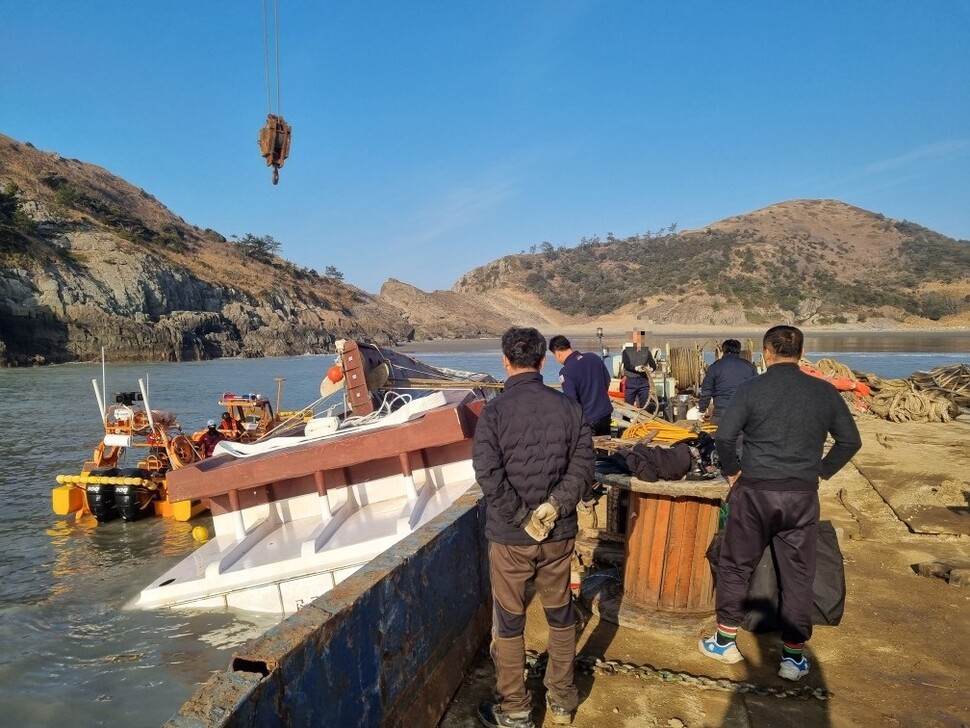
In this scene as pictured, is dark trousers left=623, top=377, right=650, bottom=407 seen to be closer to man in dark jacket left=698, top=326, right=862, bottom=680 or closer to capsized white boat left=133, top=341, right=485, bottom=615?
capsized white boat left=133, top=341, right=485, bottom=615

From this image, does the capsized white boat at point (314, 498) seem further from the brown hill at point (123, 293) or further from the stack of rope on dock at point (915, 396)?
the brown hill at point (123, 293)

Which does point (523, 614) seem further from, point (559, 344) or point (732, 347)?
point (732, 347)

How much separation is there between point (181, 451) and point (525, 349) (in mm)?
8522

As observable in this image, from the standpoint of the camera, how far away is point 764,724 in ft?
9.46

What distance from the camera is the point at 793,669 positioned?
325 centimetres

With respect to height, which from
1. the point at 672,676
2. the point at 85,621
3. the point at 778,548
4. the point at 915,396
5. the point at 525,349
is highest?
the point at 525,349

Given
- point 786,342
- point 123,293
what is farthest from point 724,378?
point 123,293

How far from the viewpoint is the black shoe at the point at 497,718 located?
2828mm

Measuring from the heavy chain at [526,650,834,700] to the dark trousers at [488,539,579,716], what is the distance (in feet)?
1.57

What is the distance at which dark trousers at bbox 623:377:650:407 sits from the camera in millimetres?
10859

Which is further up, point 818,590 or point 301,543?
point 818,590

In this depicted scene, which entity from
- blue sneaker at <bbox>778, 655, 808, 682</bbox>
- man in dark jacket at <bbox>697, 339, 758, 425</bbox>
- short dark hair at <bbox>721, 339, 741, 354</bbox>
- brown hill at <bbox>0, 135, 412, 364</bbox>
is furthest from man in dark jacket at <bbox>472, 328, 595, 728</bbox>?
brown hill at <bbox>0, 135, 412, 364</bbox>

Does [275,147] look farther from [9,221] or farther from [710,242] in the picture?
[710,242]

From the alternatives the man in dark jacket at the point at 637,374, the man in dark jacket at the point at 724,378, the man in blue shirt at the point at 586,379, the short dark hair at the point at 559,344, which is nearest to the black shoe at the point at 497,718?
the man in blue shirt at the point at 586,379
